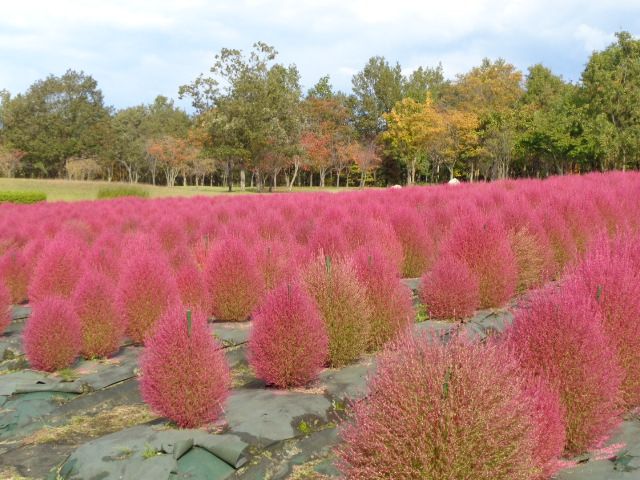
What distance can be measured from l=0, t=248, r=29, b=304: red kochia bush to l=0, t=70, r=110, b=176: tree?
6080 cm

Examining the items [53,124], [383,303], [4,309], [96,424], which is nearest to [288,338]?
[383,303]

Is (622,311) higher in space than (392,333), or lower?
higher

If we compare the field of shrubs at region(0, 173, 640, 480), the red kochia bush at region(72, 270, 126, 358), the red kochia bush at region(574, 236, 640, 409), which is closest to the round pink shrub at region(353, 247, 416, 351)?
the field of shrubs at region(0, 173, 640, 480)

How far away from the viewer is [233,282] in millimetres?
8289

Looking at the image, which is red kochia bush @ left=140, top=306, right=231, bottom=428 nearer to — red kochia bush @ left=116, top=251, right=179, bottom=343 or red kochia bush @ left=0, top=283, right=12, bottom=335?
red kochia bush @ left=116, top=251, right=179, bottom=343

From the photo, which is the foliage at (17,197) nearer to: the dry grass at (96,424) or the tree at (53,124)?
the dry grass at (96,424)

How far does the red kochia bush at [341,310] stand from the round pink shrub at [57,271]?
490 centimetres

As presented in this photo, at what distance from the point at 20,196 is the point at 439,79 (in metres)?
59.2

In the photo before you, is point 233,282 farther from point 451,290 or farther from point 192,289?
point 451,290

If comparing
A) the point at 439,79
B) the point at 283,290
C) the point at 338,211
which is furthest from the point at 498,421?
the point at 439,79

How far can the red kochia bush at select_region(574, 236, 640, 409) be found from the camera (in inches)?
188

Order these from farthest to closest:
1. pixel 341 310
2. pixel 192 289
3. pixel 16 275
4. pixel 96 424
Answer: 1. pixel 16 275
2. pixel 192 289
3. pixel 341 310
4. pixel 96 424

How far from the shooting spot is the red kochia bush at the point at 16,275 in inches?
410

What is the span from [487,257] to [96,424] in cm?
513
